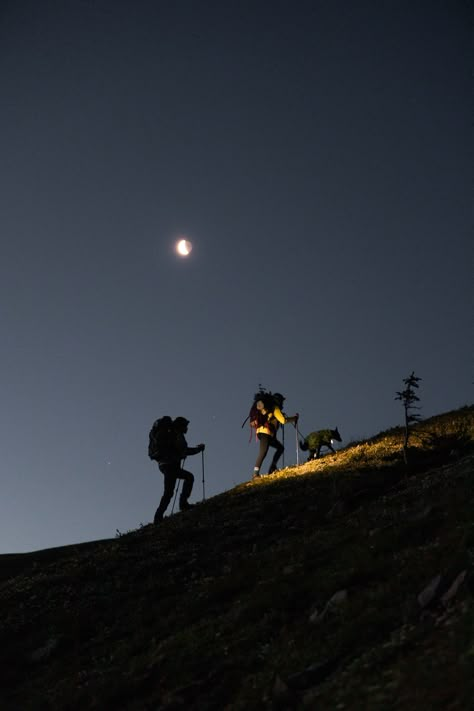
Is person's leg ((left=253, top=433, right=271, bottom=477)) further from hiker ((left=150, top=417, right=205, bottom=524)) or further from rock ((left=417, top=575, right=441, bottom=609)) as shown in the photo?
rock ((left=417, top=575, right=441, bottom=609))

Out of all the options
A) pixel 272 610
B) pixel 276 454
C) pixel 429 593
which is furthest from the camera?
pixel 276 454

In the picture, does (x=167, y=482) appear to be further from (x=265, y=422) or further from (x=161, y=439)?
(x=265, y=422)

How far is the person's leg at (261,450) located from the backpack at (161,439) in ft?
13.2

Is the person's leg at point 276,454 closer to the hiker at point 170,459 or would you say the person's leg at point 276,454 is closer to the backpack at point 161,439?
the hiker at point 170,459

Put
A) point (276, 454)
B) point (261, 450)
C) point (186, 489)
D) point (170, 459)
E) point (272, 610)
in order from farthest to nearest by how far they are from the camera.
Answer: point (276, 454)
point (261, 450)
point (186, 489)
point (170, 459)
point (272, 610)

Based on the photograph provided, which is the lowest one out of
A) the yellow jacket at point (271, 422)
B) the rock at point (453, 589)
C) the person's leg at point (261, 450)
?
the rock at point (453, 589)

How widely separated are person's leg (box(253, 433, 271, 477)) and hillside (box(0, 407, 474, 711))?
5.25m

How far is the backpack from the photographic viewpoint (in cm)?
2245

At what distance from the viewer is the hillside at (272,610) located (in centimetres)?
754

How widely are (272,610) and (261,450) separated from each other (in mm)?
14900

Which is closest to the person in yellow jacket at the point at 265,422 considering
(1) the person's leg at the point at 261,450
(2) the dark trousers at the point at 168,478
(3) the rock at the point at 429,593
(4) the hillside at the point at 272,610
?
(1) the person's leg at the point at 261,450

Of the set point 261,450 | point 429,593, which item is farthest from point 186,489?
point 429,593

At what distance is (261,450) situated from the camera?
82.7 feet

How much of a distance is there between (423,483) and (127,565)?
307 inches
